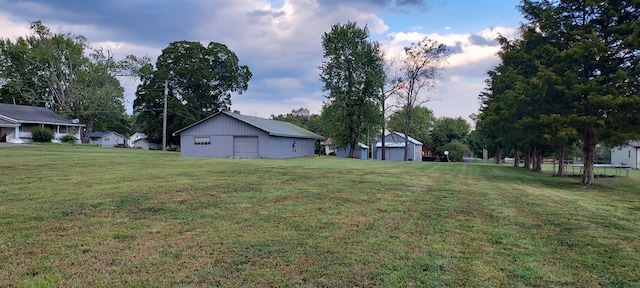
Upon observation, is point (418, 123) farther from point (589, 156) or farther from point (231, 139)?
point (589, 156)

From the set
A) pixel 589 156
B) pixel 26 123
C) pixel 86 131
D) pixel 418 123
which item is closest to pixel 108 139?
pixel 86 131

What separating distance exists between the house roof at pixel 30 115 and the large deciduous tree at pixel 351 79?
2866 cm

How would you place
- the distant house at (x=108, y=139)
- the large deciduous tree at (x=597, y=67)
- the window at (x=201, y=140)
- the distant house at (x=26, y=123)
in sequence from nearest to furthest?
the large deciduous tree at (x=597, y=67)
the window at (x=201, y=140)
the distant house at (x=26, y=123)
the distant house at (x=108, y=139)

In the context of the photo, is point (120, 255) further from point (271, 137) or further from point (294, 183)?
point (271, 137)

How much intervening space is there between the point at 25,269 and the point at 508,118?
19.7 m

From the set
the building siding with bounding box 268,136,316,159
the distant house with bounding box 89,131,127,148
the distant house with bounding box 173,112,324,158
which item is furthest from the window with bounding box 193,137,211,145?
the distant house with bounding box 89,131,127,148

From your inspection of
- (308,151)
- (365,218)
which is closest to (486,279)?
(365,218)

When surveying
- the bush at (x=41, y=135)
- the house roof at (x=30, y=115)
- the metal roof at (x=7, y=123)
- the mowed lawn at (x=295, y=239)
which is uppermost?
the house roof at (x=30, y=115)

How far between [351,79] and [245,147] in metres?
14.0

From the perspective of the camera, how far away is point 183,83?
157 ft

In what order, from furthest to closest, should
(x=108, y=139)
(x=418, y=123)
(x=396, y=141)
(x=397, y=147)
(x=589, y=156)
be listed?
(x=418, y=123) < (x=108, y=139) < (x=396, y=141) < (x=397, y=147) < (x=589, y=156)

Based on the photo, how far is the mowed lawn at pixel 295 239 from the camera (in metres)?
3.74

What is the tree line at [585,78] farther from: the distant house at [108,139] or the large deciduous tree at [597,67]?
the distant house at [108,139]

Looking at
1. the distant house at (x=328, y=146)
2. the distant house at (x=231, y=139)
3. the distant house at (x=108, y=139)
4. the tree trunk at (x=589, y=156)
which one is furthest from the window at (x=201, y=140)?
the distant house at (x=108, y=139)
